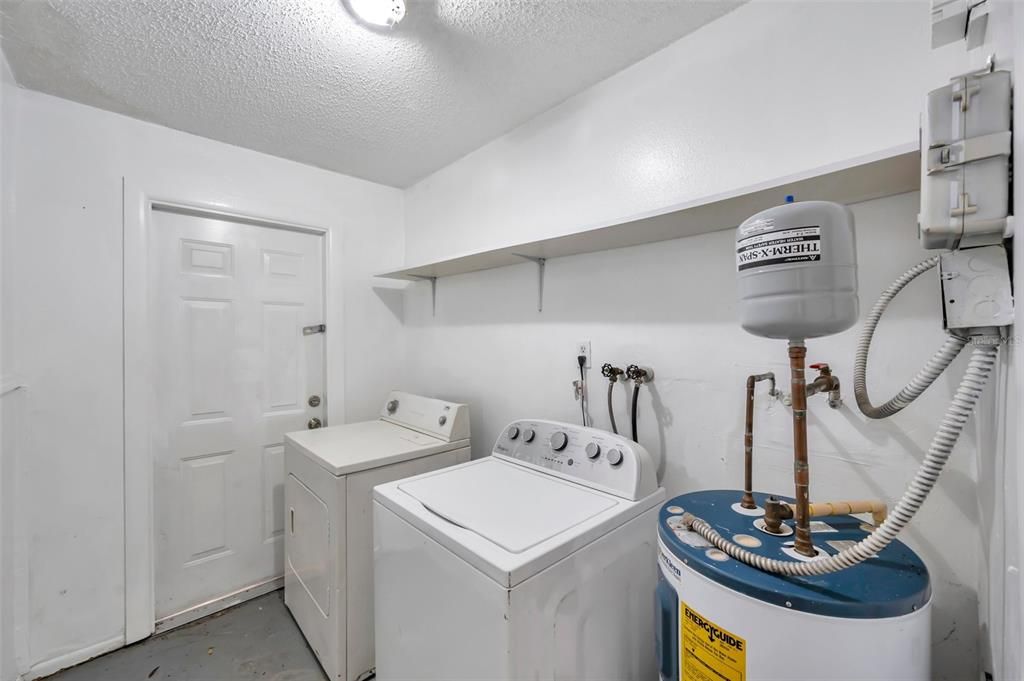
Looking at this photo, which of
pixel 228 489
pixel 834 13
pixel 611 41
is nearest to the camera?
pixel 834 13

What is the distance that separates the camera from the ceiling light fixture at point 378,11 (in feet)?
4.03

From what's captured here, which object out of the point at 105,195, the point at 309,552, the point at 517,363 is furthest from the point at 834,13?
the point at 105,195

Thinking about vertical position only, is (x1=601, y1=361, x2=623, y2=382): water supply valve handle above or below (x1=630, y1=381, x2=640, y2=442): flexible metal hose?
above

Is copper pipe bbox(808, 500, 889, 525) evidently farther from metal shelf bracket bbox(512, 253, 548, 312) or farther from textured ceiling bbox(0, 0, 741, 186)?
textured ceiling bbox(0, 0, 741, 186)

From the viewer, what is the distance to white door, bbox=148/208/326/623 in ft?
6.50

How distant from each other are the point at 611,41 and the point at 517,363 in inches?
53.4

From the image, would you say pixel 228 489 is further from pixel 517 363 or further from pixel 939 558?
pixel 939 558

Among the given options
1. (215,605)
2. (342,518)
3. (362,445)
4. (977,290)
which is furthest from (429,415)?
(977,290)

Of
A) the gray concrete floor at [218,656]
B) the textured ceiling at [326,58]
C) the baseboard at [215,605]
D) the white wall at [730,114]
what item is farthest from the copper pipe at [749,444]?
the baseboard at [215,605]

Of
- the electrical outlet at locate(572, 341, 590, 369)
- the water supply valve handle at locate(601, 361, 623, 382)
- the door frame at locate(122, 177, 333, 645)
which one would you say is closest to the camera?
the water supply valve handle at locate(601, 361, 623, 382)

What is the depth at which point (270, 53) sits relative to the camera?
1.45 m

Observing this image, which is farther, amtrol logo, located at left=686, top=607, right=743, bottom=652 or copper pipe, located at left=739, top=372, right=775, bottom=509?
copper pipe, located at left=739, top=372, right=775, bottom=509

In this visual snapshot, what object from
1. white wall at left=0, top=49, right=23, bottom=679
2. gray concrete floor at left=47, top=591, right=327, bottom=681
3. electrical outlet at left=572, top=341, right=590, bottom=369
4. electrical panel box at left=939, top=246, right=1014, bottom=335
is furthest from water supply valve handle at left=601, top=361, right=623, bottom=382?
white wall at left=0, top=49, right=23, bottom=679

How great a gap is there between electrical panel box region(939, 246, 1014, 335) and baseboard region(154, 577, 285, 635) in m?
2.93
